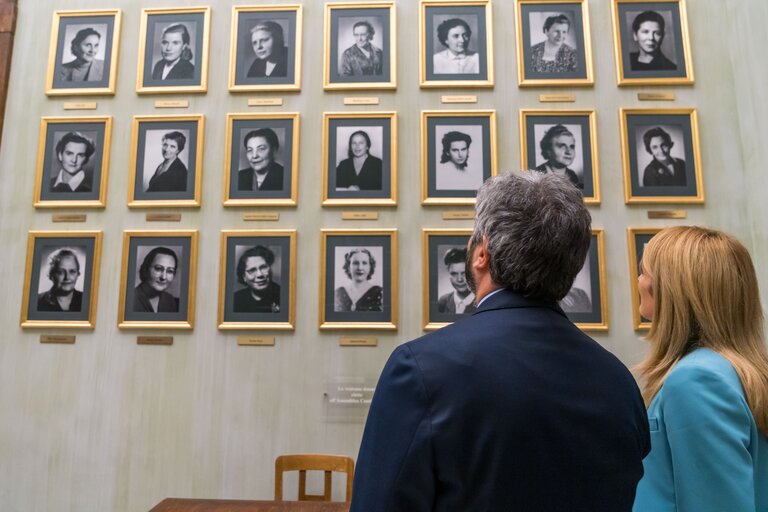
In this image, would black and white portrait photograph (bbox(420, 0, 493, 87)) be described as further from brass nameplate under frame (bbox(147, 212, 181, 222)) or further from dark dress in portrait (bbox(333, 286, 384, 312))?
brass nameplate under frame (bbox(147, 212, 181, 222))

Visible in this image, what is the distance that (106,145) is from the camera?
5527mm

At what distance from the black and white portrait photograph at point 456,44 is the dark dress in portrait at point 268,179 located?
1668mm

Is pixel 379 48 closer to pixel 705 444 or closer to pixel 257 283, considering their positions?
pixel 257 283

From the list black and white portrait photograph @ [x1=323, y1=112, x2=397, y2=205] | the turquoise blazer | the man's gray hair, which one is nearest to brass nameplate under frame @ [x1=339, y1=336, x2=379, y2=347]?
black and white portrait photograph @ [x1=323, y1=112, x2=397, y2=205]

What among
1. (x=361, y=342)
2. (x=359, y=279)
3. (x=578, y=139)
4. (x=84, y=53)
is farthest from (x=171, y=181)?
(x=578, y=139)

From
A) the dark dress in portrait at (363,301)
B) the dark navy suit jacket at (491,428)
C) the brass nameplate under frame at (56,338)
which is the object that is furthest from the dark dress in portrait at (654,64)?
the brass nameplate under frame at (56,338)

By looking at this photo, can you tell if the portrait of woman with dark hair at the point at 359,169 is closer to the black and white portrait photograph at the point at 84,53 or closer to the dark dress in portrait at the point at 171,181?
the dark dress in portrait at the point at 171,181

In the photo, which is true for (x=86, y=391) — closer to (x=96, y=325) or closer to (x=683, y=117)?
(x=96, y=325)

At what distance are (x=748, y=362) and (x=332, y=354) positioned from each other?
11.6ft

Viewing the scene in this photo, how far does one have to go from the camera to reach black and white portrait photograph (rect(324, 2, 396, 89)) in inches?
216

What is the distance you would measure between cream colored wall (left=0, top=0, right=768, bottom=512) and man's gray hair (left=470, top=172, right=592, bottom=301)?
3410 mm

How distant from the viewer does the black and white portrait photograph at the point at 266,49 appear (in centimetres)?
553

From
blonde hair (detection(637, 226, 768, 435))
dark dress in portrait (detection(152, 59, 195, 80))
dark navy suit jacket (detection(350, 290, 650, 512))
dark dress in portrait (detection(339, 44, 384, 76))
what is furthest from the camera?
dark dress in portrait (detection(152, 59, 195, 80))

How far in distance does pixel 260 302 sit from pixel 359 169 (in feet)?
5.20
